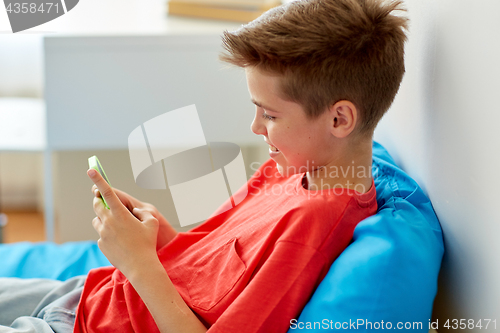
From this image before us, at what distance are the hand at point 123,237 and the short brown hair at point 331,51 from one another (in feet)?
0.92

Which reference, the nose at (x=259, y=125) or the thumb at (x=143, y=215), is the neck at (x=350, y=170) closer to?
the nose at (x=259, y=125)

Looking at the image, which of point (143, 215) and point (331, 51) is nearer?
point (331, 51)

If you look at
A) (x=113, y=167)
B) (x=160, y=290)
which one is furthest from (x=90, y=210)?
(x=160, y=290)

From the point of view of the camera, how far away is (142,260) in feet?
2.21

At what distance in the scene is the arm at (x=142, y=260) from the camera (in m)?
0.64

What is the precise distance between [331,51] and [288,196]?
236 mm

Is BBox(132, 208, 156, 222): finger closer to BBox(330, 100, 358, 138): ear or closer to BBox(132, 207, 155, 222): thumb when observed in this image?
BBox(132, 207, 155, 222): thumb

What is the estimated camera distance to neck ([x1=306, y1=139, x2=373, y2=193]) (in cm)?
69

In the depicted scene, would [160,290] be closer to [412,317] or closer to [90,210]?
[412,317]

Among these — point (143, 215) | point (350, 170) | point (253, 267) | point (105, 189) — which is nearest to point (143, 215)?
point (143, 215)

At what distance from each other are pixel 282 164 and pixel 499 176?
1.08 ft

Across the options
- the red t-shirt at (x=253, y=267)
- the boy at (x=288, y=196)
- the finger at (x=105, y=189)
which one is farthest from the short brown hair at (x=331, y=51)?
the finger at (x=105, y=189)

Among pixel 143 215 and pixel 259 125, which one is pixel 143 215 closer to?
pixel 143 215

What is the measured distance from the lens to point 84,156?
4.94 ft
